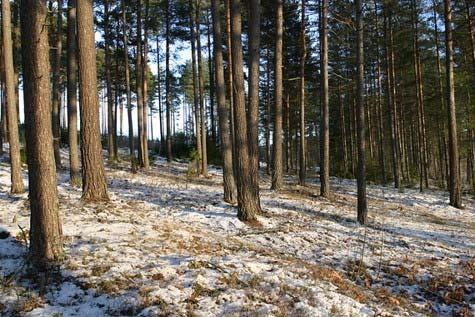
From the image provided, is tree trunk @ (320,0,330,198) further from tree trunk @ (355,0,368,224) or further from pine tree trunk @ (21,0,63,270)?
pine tree trunk @ (21,0,63,270)

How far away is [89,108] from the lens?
9.44 m

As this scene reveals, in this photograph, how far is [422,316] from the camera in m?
5.95

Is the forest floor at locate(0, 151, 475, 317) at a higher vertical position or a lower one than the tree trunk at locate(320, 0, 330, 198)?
lower

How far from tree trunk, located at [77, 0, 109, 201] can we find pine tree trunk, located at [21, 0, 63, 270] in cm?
283

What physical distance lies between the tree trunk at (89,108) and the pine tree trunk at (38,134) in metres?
2.83

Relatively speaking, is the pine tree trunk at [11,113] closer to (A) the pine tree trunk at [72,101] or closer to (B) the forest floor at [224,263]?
(B) the forest floor at [224,263]

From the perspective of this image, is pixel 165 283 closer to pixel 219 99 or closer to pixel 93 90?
pixel 93 90

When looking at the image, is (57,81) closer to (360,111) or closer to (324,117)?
(324,117)

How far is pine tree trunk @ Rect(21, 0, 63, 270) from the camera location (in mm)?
6137

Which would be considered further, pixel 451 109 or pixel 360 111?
pixel 451 109

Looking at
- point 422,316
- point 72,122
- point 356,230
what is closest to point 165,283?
point 422,316

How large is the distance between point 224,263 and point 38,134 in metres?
3.46

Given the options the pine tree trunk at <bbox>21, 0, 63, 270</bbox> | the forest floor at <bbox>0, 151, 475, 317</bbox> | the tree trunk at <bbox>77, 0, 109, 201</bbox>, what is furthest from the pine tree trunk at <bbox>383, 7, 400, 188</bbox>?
the pine tree trunk at <bbox>21, 0, 63, 270</bbox>

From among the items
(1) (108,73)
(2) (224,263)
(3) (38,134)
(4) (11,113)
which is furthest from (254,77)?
(1) (108,73)
